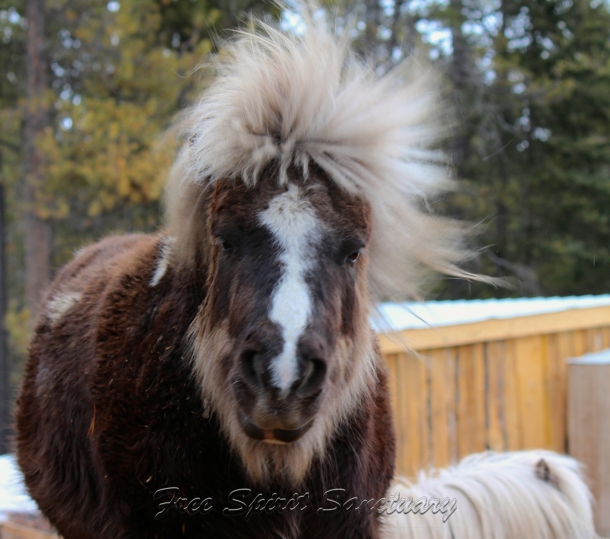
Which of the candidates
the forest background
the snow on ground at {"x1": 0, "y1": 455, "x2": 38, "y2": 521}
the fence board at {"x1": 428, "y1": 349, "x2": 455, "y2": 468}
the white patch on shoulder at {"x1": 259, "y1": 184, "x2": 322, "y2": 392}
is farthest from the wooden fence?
the snow on ground at {"x1": 0, "y1": 455, "x2": 38, "y2": 521}

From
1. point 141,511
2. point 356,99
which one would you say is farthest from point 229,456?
point 356,99

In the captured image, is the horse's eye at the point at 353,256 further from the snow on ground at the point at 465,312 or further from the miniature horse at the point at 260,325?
the snow on ground at the point at 465,312

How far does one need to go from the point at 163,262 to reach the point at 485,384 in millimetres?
3847

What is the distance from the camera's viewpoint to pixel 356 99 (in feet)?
8.14

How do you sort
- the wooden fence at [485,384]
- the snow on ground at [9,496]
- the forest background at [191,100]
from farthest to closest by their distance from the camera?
the forest background at [191,100] < the wooden fence at [485,384] < the snow on ground at [9,496]

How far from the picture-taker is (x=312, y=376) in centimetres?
194

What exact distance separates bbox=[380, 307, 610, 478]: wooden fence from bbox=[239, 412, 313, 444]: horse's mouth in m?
2.43

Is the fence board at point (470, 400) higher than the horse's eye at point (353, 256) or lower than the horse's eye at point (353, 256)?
lower

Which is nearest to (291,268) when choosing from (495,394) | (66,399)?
(66,399)

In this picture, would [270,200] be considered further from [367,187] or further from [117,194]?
[117,194]

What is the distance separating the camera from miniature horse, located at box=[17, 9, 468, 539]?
2076 mm

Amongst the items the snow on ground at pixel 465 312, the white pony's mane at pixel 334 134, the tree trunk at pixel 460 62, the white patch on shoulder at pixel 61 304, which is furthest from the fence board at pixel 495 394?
the tree trunk at pixel 460 62

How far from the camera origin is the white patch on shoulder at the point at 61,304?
3312 mm

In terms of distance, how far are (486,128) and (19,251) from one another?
42.5 ft
